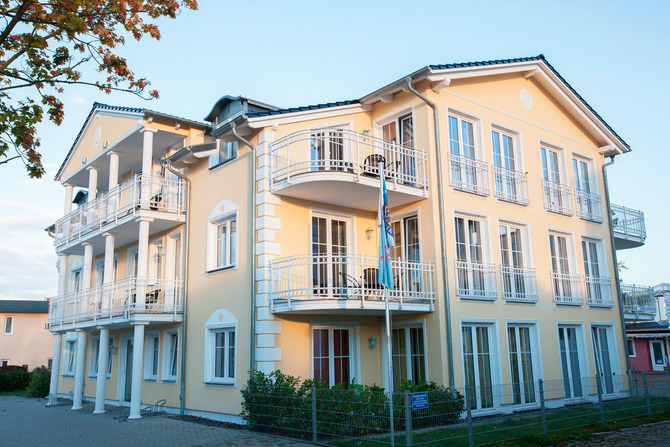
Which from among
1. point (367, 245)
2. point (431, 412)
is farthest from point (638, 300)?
point (431, 412)

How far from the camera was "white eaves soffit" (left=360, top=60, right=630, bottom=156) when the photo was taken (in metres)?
14.0

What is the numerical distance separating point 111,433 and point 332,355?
5.24 metres

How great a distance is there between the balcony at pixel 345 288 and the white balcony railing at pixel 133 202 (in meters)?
5.24

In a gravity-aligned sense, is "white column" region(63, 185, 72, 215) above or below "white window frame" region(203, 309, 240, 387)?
above

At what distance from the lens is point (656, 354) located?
139ft

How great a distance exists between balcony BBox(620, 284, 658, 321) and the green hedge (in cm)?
1014

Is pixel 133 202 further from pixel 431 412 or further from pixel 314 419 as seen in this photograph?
pixel 431 412

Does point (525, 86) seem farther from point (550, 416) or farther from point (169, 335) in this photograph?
point (169, 335)

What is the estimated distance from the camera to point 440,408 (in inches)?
448

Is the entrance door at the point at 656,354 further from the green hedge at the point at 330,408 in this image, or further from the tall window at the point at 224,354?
the tall window at the point at 224,354

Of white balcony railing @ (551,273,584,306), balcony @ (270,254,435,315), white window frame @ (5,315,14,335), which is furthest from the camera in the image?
white window frame @ (5,315,14,335)

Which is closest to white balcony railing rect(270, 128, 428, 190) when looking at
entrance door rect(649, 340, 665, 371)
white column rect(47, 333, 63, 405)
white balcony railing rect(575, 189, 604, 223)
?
white balcony railing rect(575, 189, 604, 223)

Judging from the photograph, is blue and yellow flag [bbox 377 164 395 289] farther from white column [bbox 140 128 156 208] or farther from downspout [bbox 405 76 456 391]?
white column [bbox 140 128 156 208]

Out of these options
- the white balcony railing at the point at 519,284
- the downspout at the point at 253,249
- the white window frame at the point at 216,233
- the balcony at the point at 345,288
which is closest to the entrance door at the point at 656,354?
the white balcony railing at the point at 519,284
